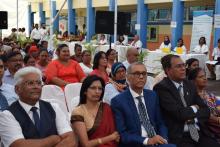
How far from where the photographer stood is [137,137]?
325 centimetres

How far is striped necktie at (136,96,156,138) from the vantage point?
11.1 ft

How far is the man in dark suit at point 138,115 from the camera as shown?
326cm

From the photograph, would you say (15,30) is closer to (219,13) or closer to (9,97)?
(219,13)

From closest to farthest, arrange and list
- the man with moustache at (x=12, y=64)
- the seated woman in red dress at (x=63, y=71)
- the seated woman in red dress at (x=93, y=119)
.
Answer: the seated woman in red dress at (x=93, y=119)
the man with moustache at (x=12, y=64)
the seated woman in red dress at (x=63, y=71)

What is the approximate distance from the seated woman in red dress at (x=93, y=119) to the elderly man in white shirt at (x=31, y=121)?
197 mm

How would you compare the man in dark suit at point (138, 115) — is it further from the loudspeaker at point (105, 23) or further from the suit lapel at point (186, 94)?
the loudspeaker at point (105, 23)

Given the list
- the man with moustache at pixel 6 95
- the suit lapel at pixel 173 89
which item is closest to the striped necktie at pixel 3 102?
the man with moustache at pixel 6 95

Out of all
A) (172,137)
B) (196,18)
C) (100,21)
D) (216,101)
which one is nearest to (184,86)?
(172,137)

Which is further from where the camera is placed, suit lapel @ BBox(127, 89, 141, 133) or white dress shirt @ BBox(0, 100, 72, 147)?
suit lapel @ BBox(127, 89, 141, 133)

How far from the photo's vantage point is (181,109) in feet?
11.6

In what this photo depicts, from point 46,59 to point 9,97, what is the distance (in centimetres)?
313

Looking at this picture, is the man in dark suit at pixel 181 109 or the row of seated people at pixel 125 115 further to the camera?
the man in dark suit at pixel 181 109

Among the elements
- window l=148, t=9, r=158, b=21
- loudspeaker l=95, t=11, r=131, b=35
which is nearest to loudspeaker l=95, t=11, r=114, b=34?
loudspeaker l=95, t=11, r=131, b=35

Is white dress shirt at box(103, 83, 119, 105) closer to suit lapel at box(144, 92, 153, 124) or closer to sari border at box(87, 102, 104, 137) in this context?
suit lapel at box(144, 92, 153, 124)
